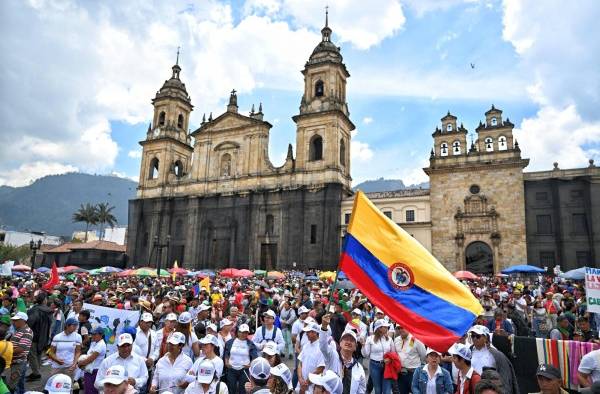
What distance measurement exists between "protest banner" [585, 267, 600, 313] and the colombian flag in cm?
384

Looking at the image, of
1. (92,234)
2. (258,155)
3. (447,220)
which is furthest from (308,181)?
(92,234)

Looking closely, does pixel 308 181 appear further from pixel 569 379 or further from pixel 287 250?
pixel 569 379

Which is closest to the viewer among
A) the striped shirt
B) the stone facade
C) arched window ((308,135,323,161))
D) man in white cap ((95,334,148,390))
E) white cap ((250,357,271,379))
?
white cap ((250,357,271,379))

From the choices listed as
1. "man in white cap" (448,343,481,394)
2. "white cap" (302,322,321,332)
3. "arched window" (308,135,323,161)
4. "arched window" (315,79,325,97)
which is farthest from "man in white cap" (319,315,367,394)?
"arched window" (315,79,325,97)

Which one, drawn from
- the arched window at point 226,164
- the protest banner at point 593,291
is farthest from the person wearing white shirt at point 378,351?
the arched window at point 226,164

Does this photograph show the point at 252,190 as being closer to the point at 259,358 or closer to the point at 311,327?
the point at 311,327

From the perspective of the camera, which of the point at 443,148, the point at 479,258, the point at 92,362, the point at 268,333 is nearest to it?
the point at 92,362

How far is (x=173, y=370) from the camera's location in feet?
19.6

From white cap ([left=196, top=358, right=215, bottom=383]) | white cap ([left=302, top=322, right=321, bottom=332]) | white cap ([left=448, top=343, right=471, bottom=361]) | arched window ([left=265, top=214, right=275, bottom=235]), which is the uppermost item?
arched window ([left=265, top=214, right=275, bottom=235])

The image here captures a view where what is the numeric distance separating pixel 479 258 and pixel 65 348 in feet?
112

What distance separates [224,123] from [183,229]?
12.9m

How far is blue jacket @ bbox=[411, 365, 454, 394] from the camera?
5.86 m

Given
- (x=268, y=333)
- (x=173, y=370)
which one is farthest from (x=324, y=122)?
Answer: (x=173, y=370)

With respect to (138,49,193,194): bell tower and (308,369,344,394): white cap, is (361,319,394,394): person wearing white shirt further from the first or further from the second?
(138,49,193,194): bell tower
